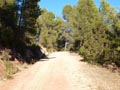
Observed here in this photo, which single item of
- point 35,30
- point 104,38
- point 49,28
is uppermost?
point 49,28

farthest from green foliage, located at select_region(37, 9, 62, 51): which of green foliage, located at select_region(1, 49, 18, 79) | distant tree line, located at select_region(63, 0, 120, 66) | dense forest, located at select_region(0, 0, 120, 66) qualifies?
green foliage, located at select_region(1, 49, 18, 79)

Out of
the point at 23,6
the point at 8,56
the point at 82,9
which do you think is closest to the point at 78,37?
the point at 82,9

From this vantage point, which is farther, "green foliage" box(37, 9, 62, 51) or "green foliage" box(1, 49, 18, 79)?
"green foliage" box(37, 9, 62, 51)

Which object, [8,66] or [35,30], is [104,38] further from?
[8,66]

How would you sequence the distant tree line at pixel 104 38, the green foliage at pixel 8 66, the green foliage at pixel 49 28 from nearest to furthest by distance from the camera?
the green foliage at pixel 8 66 → the distant tree line at pixel 104 38 → the green foliage at pixel 49 28

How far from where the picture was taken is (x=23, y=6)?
3691 centimetres

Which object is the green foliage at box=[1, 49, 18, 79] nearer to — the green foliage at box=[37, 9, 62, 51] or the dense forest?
the dense forest

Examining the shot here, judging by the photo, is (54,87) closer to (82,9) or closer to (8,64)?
(8,64)

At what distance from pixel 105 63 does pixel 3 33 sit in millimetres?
11493

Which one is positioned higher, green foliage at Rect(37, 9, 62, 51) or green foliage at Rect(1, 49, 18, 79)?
green foliage at Rect(37, 9, 62, 51)

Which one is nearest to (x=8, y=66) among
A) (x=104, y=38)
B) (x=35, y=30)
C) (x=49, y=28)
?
(x=104, y=38)

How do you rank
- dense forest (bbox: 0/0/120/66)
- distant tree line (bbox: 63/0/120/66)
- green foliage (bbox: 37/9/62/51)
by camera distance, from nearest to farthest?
distant tree line (bbox: 63/0/120/66) < dense forest (bbox: 0/0/120/66) < green foliage (bbox: 37/9/62/51)

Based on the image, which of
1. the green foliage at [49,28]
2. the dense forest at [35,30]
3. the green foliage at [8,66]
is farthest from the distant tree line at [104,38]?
the green foliage at [49,28]

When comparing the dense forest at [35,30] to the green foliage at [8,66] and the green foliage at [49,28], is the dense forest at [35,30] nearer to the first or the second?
the green foliage at [8,66]
